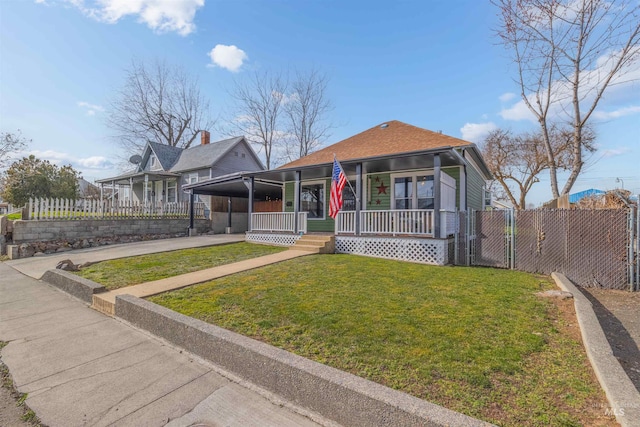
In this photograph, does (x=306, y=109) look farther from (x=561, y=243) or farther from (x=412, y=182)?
(x=561, y=243)

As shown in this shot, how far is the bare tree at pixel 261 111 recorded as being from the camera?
90.3 ft

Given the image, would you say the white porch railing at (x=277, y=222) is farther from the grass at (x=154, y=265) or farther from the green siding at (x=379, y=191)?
the green siding at (x=379, y=191)

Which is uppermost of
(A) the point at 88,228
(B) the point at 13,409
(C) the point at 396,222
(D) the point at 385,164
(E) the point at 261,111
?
(E) the point at 261,111

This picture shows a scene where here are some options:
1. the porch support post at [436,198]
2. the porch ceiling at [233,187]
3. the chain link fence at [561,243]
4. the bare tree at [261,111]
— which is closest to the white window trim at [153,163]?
the bare tree at [261,111]

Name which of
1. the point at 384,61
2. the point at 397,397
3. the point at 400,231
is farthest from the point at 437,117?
the point at 397,397

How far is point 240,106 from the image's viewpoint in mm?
28172

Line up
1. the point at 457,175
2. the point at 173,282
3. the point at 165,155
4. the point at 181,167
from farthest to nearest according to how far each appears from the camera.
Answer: the point at 165,155 < the point at 181,167 < the point at 457,175 < the point at 173,282

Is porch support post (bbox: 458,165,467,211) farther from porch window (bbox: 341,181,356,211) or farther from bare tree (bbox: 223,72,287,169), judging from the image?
bare tree (bbox: 223,72,287,169)

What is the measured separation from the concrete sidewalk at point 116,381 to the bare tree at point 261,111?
2569 centimetres

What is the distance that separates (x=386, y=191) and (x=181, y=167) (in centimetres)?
1716

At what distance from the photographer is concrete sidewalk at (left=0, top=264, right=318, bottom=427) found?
237cm

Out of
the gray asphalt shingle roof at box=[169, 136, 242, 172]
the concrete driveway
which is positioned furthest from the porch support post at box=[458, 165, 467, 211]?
the gray asphalt shingle roof at box=[169, 136, 242, 172]

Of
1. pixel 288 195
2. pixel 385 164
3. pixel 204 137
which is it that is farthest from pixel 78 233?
pixel 204 137

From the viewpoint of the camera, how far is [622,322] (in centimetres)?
435
